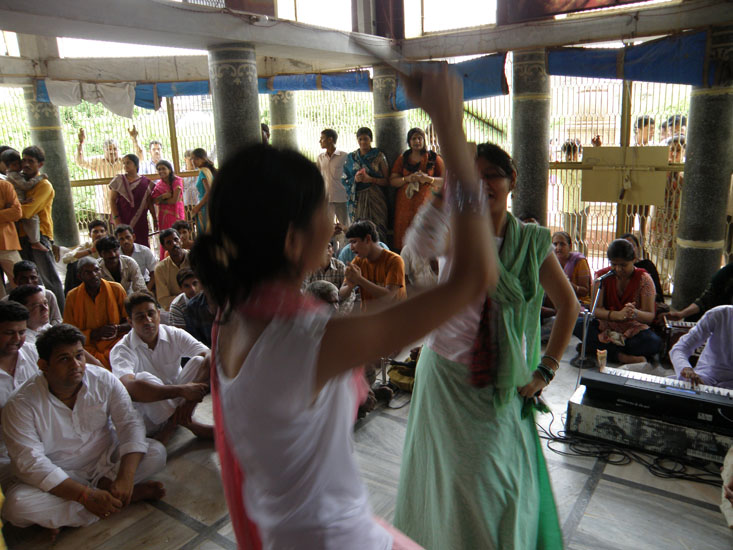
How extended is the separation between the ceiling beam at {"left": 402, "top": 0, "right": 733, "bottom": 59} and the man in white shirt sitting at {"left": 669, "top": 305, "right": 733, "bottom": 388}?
3140 mm

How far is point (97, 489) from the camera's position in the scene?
2924mm

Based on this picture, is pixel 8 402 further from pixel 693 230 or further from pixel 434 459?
pixel 693 230

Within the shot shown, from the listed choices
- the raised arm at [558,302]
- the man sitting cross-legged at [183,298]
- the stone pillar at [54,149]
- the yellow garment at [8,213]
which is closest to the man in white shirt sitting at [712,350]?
the raised arm at [558,302]

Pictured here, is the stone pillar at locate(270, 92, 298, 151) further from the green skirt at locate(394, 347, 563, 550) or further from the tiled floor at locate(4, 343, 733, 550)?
the green skirt at locate(394, 347, 563, 550)

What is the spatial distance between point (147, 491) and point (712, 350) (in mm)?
3381

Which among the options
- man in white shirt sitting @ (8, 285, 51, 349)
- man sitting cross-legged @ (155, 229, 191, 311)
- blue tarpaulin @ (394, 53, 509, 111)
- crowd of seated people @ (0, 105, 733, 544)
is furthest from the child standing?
blue tarpaulin @ (394, 53, 509, 111)

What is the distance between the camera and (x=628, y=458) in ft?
10.8

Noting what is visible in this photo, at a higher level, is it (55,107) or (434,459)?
(55,107)

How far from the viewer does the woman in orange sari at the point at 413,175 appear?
6.72m

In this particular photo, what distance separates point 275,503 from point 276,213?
17.7 inches

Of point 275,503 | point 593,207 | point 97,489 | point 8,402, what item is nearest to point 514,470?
point 275,503

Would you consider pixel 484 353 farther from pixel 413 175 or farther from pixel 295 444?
pixel 413 175

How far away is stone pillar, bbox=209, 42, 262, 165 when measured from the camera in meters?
5.62

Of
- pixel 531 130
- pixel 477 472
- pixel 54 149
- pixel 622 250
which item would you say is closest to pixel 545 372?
pixel 477 472
